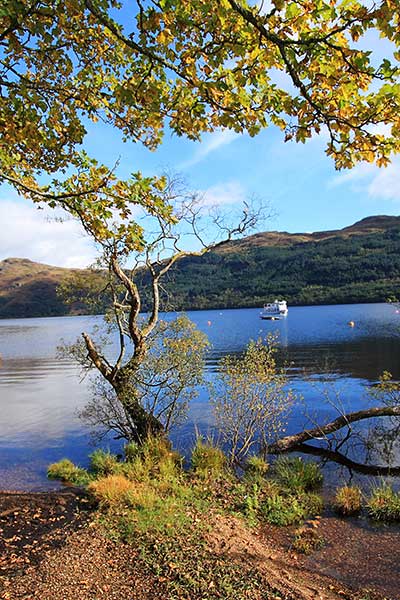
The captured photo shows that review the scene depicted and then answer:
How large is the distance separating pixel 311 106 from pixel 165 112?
163cm

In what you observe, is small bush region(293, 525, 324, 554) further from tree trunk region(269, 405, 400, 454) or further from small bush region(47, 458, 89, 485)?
small bush region(47, 458, 89, 485)

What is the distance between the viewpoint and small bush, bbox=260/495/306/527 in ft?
30.1

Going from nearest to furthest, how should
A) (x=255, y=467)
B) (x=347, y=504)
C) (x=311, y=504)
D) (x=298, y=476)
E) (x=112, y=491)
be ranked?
(x=112, y=491) < (x=347, y=504) < (x=311, y=504) < (x=298, y=476) < (x=255, y=467)

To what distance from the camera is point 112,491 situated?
910 centimetres

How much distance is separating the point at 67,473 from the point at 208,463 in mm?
4955

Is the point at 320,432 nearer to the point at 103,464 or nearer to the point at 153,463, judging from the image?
the point at 153,463

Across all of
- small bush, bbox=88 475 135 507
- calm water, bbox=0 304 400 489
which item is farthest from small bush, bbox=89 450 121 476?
small bush, bbox=88 475 135 507

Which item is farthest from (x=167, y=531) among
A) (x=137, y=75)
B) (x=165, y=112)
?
(x=137, y=75)

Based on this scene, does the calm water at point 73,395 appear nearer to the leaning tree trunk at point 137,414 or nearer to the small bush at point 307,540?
the leaning tree trunk at point 137,414

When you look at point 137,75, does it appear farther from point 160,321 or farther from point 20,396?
point 20,396

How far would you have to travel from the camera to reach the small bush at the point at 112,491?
887cm

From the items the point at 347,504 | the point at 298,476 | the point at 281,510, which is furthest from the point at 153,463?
the point at 347,504

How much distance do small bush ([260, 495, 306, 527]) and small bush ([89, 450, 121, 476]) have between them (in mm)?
4232

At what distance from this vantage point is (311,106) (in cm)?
439
